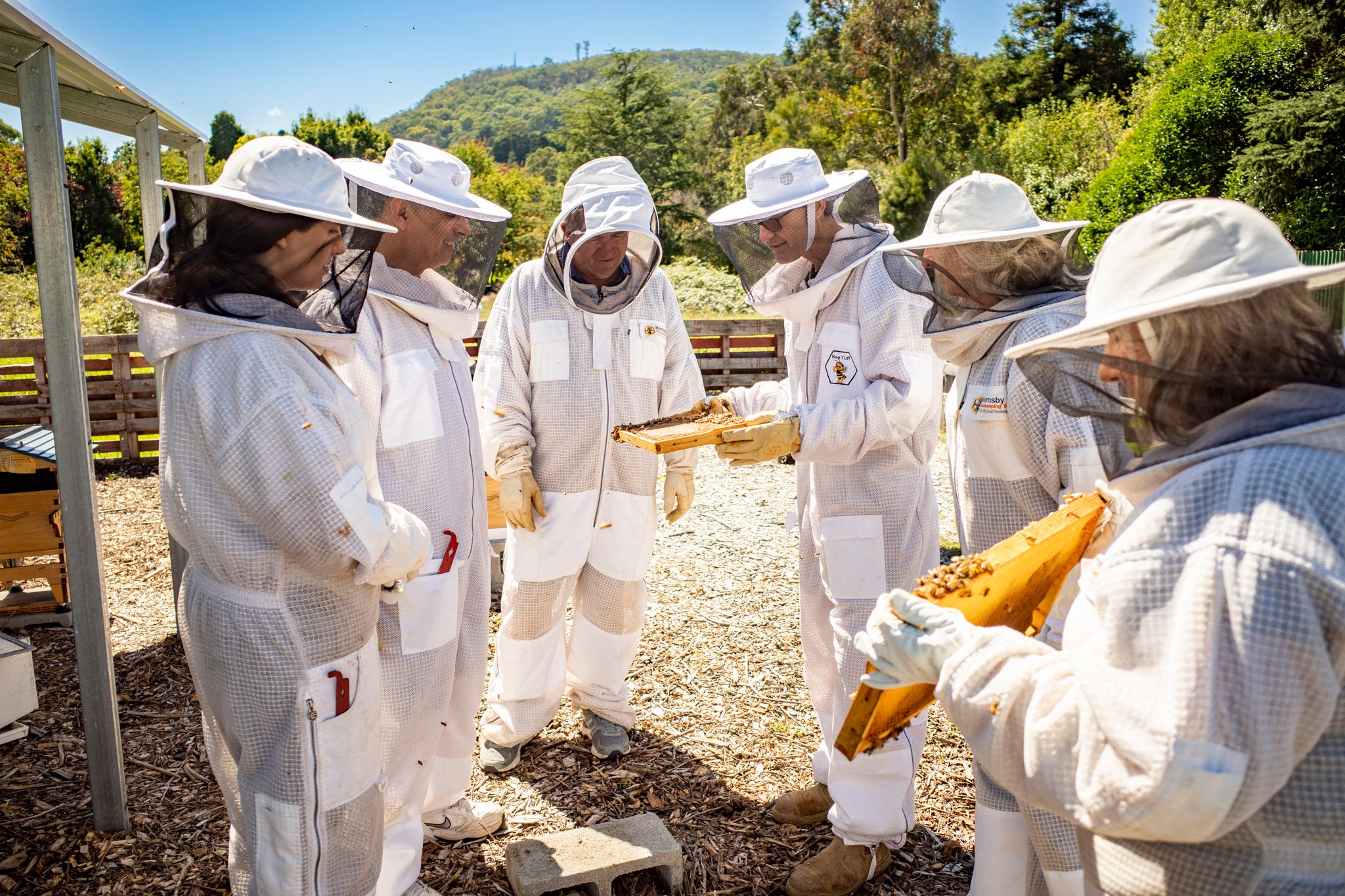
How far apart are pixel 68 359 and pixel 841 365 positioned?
220 cm

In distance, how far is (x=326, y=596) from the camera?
1.88 meters

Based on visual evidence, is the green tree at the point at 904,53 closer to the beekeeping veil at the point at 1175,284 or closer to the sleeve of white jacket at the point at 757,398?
the sleeve of white jacket at the point at 757,398

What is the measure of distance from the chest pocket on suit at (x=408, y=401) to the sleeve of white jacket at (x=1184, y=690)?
6.03 feet

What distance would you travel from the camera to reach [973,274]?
2.21m

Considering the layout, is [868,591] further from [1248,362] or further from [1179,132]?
[1179,132]

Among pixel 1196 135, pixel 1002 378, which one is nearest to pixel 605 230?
pixel 1002 378

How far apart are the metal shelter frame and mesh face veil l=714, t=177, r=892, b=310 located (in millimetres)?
1903

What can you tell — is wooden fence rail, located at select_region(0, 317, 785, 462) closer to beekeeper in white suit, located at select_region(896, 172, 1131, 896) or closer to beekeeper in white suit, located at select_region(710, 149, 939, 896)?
beekeeper in white suit, located at select_region(710, 149, 939, 896)

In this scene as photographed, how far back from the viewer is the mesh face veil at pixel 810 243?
2.74m

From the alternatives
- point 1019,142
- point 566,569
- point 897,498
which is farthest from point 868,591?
point 1019,142

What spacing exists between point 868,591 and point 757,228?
119 centimetres

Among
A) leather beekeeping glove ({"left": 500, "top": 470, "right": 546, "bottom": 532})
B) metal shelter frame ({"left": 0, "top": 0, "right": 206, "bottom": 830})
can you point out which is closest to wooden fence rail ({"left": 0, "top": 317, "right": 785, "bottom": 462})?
leather beekeeping glove ({"left": 500, "top": 470, "right": 546, "bottom": 532})

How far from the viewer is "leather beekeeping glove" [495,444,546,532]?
10.4 feet

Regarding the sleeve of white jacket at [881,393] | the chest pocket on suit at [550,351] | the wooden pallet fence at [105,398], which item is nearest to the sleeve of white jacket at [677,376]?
the chest pocket on suit at [550,351]
